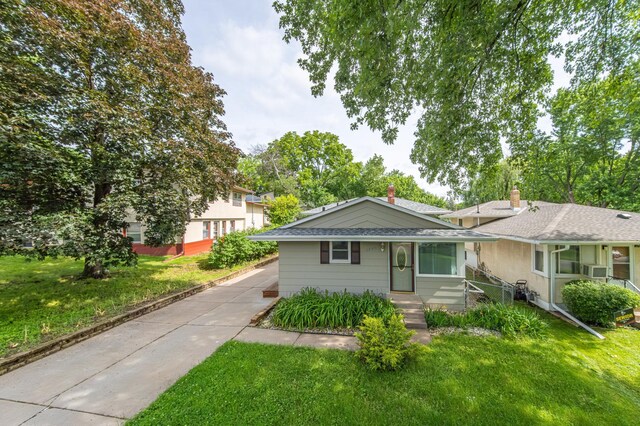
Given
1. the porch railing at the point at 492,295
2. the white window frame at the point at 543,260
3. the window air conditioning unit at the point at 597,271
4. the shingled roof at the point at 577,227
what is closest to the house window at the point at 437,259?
the porch railing at the point at 492,295

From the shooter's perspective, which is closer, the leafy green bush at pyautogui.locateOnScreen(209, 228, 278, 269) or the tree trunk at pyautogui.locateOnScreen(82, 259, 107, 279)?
the tree trunk at pyautogui.locateOnScreen(82, 259, 107, 279)

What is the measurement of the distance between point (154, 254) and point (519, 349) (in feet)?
63.9

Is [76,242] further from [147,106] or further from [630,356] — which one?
[630,356]

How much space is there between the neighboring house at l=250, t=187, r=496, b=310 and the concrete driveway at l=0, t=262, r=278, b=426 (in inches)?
95.7

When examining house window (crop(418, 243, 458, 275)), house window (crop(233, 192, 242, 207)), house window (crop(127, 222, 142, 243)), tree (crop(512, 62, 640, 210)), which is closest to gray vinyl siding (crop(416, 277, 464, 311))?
house window (crop(418, 243, 458, 275))

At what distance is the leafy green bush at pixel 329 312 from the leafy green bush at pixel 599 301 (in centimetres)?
583

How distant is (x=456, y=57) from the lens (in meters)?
5.57

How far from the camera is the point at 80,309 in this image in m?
7.42

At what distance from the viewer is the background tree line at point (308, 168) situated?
3528 centimetres

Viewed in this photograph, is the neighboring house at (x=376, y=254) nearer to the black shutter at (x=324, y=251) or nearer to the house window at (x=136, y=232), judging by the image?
the black shutter at (x=324, y=251)

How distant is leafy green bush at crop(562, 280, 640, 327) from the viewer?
277 inches

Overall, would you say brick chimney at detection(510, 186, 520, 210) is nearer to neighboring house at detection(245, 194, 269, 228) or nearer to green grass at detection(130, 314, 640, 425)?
green grass at detection(130, 314, 640, 425)

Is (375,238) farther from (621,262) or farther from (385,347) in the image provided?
(621,262)

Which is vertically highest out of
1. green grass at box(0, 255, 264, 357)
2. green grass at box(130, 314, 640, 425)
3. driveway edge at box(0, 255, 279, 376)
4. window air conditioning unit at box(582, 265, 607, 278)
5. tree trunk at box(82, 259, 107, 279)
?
window air conditioning unit at box(582, 265, 607, 278)
